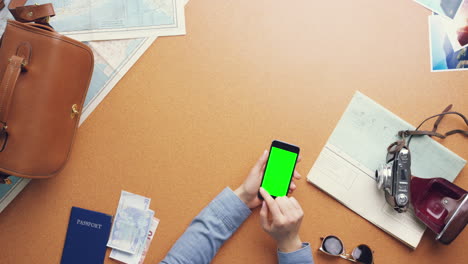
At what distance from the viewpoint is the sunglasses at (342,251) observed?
777 mm

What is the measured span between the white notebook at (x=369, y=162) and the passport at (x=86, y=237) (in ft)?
1.87

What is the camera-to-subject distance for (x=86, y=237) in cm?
79

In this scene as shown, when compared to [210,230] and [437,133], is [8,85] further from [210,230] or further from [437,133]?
[437,133]

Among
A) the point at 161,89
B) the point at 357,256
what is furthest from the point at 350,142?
the point at 161,89

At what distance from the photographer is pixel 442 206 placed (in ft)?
2.51

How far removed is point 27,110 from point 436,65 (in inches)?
41.5

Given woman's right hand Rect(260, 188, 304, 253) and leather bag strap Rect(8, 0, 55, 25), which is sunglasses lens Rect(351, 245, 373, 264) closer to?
woman's right hand Rect(260, 188, 304, 253)

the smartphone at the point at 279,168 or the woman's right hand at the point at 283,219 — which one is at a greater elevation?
the smartphone at the point at 279,168

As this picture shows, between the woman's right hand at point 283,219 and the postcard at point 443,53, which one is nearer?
the woman's right hand at point 283,219

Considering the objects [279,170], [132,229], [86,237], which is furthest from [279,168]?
[86,237]

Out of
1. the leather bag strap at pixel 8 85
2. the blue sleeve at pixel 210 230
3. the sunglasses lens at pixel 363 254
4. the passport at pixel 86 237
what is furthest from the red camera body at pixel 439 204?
the leather bag strap at pixel 8 85

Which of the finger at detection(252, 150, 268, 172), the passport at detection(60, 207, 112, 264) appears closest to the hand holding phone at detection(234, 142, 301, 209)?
the finger at detection(252, 150, 268, 172)

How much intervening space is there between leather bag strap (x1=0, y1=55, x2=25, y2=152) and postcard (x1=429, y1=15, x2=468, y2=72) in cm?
104

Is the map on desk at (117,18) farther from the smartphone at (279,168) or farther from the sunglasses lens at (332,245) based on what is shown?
the sunglasses lens at (332,245)
